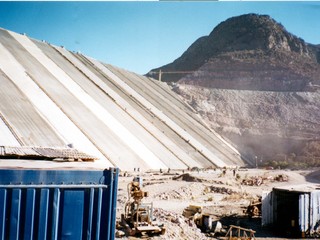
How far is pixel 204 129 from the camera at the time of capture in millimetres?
61406

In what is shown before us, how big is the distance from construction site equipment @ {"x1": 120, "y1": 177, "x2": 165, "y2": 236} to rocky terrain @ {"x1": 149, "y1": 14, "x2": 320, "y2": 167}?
145ft

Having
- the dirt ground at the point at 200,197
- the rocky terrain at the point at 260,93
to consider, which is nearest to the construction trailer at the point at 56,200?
the dirt ground at the point at 200,197

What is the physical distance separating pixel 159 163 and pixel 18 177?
32439 mm

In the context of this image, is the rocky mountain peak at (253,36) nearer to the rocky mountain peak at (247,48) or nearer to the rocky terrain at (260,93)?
the rocky mountain peak at (247,48)

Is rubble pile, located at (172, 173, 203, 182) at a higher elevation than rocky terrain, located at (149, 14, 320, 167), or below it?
below

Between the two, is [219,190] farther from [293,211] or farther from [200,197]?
[293,211]

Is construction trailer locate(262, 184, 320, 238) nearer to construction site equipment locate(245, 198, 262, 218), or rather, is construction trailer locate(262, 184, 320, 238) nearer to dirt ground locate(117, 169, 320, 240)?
dirt ground locate(117, 169, 320, 240)

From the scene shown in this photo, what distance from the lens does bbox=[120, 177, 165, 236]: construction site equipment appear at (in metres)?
13.4

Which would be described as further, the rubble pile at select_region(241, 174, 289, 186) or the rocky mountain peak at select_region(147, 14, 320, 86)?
the rocky mountain peak at select_region(147, 14, 320, 86)

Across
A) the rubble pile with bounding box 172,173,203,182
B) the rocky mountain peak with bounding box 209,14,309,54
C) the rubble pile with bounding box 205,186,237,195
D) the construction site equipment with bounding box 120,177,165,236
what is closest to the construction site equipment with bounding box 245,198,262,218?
the construction site equipment with bounding box 120,177,165,236

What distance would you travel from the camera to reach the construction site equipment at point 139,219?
13.4 metres

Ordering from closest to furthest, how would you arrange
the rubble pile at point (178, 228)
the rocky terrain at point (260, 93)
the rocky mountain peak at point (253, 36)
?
the rubble pile at point (178, 228)
the rocky terrain at point (260, 93)
the rocky mountain peak at point (253, 36)

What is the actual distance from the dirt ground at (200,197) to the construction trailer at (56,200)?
5.85m

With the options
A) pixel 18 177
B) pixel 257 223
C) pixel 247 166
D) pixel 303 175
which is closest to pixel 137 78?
pixel 247 166
